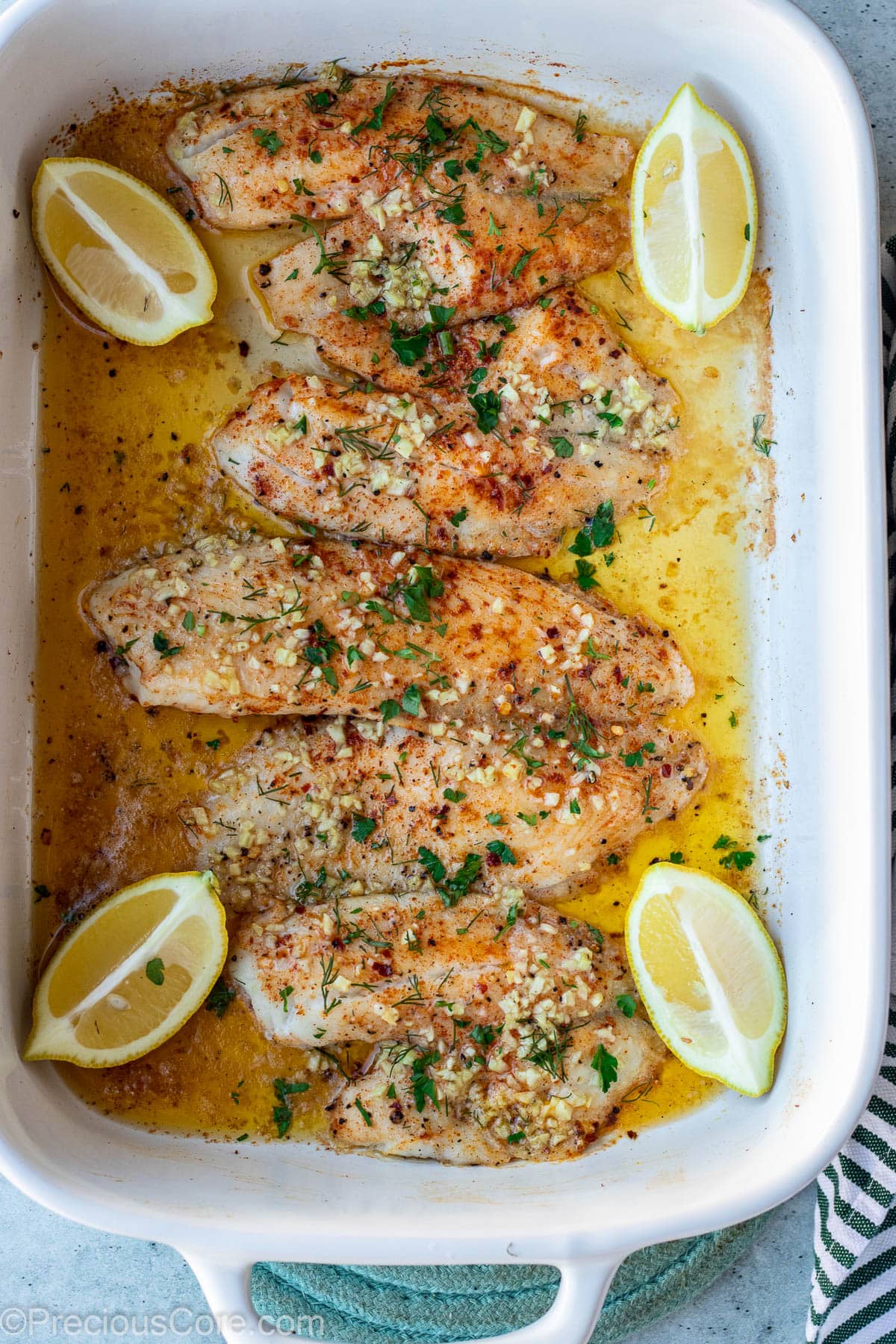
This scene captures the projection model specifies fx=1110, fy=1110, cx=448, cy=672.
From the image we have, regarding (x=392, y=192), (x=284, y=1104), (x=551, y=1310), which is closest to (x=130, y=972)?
(x=284, y=1104)

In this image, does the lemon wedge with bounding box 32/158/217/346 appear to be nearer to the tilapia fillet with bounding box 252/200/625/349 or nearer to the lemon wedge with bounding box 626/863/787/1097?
the tilapia fillet with bounding box 252/200/625/349

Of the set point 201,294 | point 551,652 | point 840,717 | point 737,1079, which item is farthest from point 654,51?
point 737,1079

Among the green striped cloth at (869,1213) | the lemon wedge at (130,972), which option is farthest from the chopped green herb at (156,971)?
the green striped cloth at (869,1213)

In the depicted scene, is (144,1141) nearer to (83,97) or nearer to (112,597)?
(112,597)

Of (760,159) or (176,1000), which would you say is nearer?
(176,1000)

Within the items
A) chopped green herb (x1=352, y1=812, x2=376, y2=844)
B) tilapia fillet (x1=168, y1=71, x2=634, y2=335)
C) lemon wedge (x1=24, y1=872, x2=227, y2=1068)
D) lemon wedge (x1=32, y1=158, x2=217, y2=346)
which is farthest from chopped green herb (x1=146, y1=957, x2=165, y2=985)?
tilapia fillet (x1=168, y1=71, x2=634, y2=335)

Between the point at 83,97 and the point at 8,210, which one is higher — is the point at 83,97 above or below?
above
